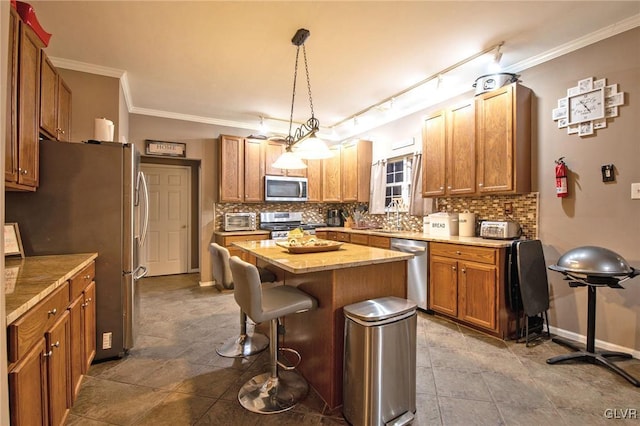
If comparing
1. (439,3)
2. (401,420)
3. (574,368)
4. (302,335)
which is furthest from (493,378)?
(439,3)

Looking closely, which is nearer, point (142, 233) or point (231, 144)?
point (142, 233)

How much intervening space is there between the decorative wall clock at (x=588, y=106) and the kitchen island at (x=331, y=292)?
2095 mm

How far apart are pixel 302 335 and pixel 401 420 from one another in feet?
2.73

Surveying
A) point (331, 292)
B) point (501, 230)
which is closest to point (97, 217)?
point (331, 292)

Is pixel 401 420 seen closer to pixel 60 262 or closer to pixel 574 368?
pixel 574 368

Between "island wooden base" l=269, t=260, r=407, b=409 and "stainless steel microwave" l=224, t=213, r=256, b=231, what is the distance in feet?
9.19

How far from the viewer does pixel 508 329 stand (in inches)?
108

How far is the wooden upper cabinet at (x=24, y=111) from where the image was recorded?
1.67m

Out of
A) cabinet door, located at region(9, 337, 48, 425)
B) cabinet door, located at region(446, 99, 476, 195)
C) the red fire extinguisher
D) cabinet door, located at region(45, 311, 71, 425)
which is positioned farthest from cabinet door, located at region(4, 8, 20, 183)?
the red fire extinguisher

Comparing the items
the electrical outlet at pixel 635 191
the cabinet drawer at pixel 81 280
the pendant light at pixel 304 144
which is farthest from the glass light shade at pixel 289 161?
the electrical outlet at pixel 635 191

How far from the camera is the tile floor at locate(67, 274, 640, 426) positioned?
170 centimetres

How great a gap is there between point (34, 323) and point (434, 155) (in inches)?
148

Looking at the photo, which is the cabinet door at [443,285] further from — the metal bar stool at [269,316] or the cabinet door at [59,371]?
the cabinet door at [59,371]

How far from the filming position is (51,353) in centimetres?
136
